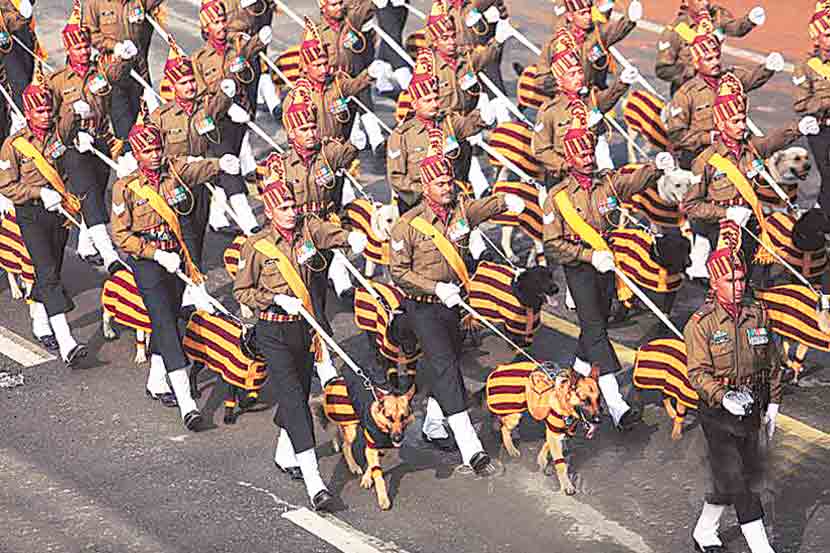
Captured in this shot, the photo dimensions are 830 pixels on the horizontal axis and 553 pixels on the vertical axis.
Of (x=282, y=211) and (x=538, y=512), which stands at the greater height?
(x=282, y=211)

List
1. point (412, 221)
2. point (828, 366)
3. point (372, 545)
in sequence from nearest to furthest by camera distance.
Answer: point (372, 545) → point (412, 221) → point (828, 366)

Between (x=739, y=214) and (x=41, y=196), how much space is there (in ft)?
21.1

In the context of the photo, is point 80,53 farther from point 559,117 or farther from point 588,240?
point 588,240

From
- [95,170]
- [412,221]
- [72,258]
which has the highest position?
[412,221]

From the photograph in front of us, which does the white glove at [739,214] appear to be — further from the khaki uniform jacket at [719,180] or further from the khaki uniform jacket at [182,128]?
the khaki uniform jacket at [182,128]

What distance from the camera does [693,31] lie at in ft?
67.3

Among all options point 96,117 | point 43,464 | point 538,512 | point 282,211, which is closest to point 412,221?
point 282,211

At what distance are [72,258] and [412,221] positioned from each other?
6.08 m

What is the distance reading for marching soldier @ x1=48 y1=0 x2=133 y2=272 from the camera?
1897cm

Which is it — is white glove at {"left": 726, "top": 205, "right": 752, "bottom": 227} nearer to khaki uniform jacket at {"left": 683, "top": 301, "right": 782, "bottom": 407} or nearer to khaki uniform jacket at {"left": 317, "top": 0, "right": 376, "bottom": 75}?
khaki uniform jacket at {"left": 683, "top": 301, "right": 782, "bottom": 407}

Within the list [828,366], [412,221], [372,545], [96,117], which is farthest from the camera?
[96,117]

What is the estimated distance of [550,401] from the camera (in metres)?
15.0

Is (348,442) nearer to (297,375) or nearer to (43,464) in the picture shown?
(297,375)

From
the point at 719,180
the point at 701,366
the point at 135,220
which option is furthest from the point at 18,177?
the point at 701,366
